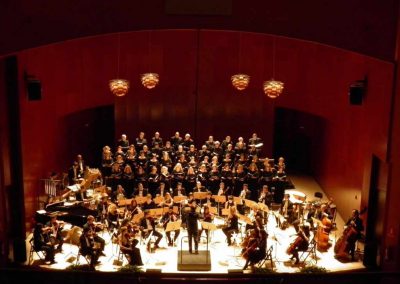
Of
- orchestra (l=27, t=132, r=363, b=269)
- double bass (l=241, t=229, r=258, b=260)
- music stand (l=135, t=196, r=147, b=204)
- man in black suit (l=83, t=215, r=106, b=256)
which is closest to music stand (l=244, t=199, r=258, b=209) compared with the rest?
orchestra (l=27, t=132, r=363, b=269)

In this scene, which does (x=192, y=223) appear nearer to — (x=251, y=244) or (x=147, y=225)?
(x=147, y=225)

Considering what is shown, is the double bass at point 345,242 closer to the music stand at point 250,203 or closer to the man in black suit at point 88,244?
the music stand at point 250,203

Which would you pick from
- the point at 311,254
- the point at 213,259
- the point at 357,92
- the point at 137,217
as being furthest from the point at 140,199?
the point at 357,92

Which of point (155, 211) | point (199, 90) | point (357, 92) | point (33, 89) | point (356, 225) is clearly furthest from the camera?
point (199, 90)

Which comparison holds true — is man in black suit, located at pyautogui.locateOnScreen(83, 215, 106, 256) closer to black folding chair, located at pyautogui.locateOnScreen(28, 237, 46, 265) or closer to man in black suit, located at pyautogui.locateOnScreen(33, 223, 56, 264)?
man in black suit, located at pyautogui.locateOnScreen(33, 223, 56, 264)

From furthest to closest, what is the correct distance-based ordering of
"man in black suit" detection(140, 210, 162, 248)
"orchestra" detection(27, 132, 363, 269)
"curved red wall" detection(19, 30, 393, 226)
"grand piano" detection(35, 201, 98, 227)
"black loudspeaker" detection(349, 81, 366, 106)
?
"curved red wall" detection(19, 30, 393, 226)
"grand piano" detection(35, 201, 98, 227)
"black loudspeaker" detection(349, 81, 366, 106)
"man in black suit" detection(140, 210, 162, 248)
"orchestra" detection(27, 132, 363, 269)

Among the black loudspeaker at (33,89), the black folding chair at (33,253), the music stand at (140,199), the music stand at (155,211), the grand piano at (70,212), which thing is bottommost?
the black folding chair at (33,253)

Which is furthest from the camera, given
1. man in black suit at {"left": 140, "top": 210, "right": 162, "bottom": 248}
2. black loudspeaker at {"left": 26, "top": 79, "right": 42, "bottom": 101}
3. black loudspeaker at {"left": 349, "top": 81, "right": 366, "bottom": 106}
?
black loudspeaker at {"left": 26, "top": 79, "right": 42, "bottom": 101}

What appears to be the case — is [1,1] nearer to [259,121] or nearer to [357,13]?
[357,13]

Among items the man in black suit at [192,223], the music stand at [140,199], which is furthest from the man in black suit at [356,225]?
the music stand at [140,199]

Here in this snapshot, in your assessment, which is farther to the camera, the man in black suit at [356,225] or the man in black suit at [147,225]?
the man in black suit at [147,225]

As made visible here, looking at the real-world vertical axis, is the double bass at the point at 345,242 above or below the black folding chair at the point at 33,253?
above

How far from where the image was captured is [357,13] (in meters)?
9.55

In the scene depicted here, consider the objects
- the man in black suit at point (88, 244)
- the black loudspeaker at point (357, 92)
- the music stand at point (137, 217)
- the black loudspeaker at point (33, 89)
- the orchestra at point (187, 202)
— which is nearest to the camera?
the man in black suit at point (88, 244)
